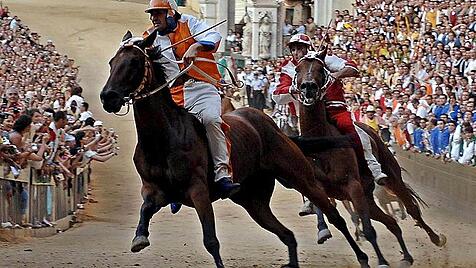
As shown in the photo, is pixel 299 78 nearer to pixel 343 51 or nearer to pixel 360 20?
pixel 343 51

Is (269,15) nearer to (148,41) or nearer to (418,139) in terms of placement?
(418,139)

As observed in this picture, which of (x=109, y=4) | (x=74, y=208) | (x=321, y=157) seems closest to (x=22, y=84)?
(x=74, y=208)

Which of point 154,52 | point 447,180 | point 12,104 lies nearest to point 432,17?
point 447,180

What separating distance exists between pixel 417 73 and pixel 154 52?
13422 mm

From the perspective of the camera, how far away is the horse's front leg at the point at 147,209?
30.6 feet

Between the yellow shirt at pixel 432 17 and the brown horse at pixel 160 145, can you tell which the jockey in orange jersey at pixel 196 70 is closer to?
the brown horse at pixel 160 145

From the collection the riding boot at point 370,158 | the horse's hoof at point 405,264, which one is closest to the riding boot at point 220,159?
the riding boot at point 370,158

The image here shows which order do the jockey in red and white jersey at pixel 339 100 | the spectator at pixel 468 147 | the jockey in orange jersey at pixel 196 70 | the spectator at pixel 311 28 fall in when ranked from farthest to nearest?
the spectator at pixel 311 28 < the spectator at pixel 468 147 < the jockey in red and white jersey at pixel 339 100 < the jockey in orange jersey at pixel 196 70

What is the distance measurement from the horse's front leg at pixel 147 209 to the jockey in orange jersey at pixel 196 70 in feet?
1.73

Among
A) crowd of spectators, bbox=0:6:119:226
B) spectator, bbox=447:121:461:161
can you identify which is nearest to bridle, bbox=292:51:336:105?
crowd of spectators, bbox=0:6:119:226

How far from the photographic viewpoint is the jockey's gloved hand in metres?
9.44

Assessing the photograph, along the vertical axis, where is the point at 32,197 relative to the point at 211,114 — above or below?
below

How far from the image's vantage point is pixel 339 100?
11.8 metres

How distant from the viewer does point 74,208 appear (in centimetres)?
1620
